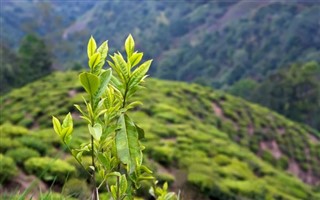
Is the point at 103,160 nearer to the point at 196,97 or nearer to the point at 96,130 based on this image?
the point at 96,130

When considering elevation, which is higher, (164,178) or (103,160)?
(103,160)

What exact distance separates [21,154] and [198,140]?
575cm

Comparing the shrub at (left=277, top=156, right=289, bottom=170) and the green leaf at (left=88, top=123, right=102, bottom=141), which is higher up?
the green leaf at (left=88, top=123, right=102, bottom=141)

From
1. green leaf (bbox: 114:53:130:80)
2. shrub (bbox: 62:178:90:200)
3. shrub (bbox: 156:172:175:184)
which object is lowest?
shrub (bbox: 156:172:175:184)

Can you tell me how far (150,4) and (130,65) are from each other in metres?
84.2

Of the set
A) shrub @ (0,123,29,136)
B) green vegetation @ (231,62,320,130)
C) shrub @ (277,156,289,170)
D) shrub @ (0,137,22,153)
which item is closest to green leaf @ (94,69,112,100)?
shrub @ (0,137,22,153)

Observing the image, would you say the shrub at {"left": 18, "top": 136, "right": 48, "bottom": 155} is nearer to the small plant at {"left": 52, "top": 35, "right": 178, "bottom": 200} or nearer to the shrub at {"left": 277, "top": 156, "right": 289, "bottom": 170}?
the small plant at {"left": 52, "top": 35, "right": 178, "bottom": 200}

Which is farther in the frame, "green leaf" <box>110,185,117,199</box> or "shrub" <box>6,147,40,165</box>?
"shrub" <box>6,147,40,165</box>

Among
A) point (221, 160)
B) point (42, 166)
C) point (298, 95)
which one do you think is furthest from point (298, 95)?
point (42, 166)

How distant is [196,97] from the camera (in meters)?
17.6

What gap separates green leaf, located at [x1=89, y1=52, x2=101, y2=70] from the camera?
1255mm

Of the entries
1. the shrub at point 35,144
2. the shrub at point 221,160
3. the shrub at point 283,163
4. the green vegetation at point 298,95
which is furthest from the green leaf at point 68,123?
the green vegetation at point 298,95

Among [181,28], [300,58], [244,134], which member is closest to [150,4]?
[181,28]

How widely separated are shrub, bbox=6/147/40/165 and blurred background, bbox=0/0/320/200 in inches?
0.6
